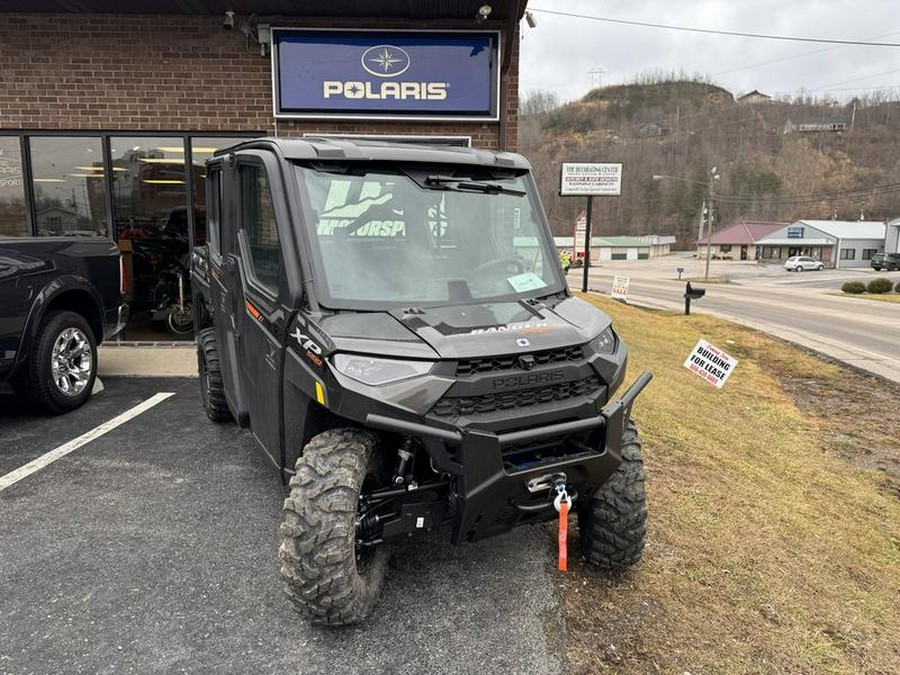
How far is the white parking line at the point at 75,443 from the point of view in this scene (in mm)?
4516

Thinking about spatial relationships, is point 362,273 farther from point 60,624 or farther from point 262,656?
point 60,624

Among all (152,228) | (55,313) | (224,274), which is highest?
(152,228)

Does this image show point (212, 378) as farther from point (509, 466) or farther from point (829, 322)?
point (829, 322)

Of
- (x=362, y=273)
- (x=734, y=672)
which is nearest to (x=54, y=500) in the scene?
(x=362, y=273)

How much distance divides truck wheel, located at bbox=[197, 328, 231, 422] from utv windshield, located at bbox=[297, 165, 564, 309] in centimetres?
244

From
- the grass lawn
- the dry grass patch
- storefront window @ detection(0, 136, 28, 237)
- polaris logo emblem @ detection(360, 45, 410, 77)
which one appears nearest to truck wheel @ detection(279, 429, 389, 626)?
the grass lawn

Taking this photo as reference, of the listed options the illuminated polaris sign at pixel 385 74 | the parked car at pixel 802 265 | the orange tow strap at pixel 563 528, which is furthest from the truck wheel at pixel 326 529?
the parked car at pixel 802 265

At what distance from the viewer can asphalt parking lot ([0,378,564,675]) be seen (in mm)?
2703

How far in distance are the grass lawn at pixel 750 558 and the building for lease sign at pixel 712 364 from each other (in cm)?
57

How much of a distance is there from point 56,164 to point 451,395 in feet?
28.2

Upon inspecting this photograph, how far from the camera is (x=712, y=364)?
6988 millimetres

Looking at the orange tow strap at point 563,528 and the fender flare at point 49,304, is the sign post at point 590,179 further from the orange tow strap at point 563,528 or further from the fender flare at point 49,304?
the orange tow strap at point 563,528

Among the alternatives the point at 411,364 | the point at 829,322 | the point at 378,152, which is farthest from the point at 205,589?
the point at 829,322

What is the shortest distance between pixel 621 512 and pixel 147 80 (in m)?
8.27
